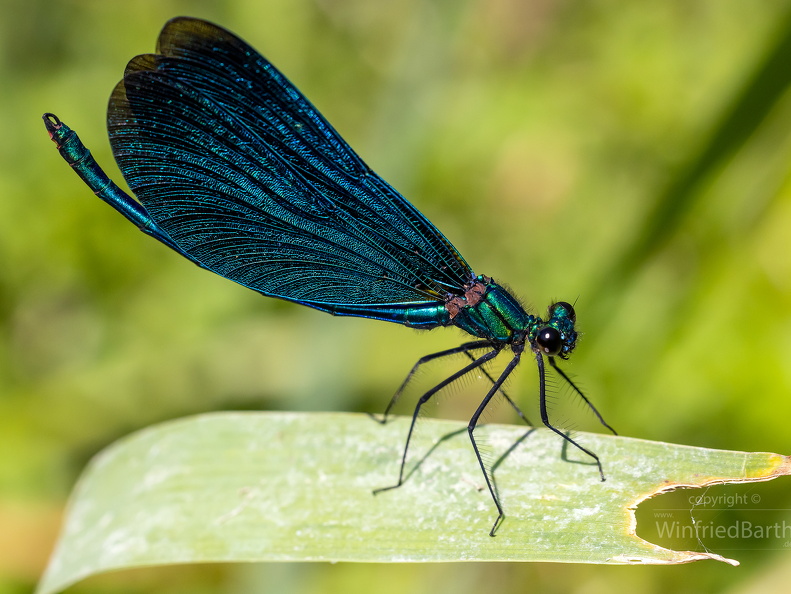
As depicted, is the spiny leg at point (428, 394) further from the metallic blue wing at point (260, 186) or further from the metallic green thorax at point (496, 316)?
the metallic blue wing at point (260, 186)

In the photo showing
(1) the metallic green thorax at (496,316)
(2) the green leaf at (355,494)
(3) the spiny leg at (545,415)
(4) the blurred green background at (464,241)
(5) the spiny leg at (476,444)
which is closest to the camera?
(2) the green leaf at (355,494)

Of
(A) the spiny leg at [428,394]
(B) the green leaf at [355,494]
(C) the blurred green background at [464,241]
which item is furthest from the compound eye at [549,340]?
(C) the blurred green background at [464,241]

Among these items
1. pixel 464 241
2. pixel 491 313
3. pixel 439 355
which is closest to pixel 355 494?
pixel 439 355

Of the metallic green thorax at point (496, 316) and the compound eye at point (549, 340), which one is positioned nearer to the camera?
the compound eye at point (549, 340)

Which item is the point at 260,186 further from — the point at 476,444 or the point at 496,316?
the point at 476,444

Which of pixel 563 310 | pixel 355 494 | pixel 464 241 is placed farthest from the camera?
pixel 464 241

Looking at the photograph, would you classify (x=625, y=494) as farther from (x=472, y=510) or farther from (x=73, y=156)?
(x=73, y=156)

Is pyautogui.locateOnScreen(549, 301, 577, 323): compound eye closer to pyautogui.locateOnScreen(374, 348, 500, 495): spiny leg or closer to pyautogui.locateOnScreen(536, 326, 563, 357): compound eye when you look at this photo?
pyautogui.locateOnScreen(536, 326, 563, 357): compound eye
